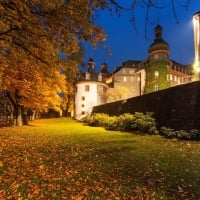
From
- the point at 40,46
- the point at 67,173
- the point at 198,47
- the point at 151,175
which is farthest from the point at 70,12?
the point at 198,47

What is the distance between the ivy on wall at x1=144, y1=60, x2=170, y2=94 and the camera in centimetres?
4455

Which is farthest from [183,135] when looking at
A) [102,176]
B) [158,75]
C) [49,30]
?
[158,75]

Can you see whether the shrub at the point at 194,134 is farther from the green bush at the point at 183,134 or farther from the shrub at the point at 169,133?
the shrub at the point at 169,133

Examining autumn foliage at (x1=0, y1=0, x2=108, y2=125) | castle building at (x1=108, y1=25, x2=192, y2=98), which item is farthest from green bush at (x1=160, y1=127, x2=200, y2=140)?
castle building at (x1=108, y1=25, x2=192, y2=98)

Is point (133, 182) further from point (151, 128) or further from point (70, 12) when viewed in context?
point (151, 128)

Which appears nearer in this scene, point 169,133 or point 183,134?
point 183,134

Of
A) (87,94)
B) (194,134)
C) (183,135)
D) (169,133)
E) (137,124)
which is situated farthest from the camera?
(87,94)

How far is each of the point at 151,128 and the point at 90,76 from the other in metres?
35.7

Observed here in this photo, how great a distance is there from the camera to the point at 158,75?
4488cm

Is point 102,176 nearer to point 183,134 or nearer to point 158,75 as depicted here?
point 183,134

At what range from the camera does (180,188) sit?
466 centimetres

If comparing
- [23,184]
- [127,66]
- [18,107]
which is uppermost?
[127,66]

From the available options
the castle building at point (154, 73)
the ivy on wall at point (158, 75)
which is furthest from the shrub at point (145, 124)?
the ivy on wall at point (158, 75)

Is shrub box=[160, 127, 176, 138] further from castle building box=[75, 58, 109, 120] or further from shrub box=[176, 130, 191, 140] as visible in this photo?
castle building box=[75, 58, 109, 120]
